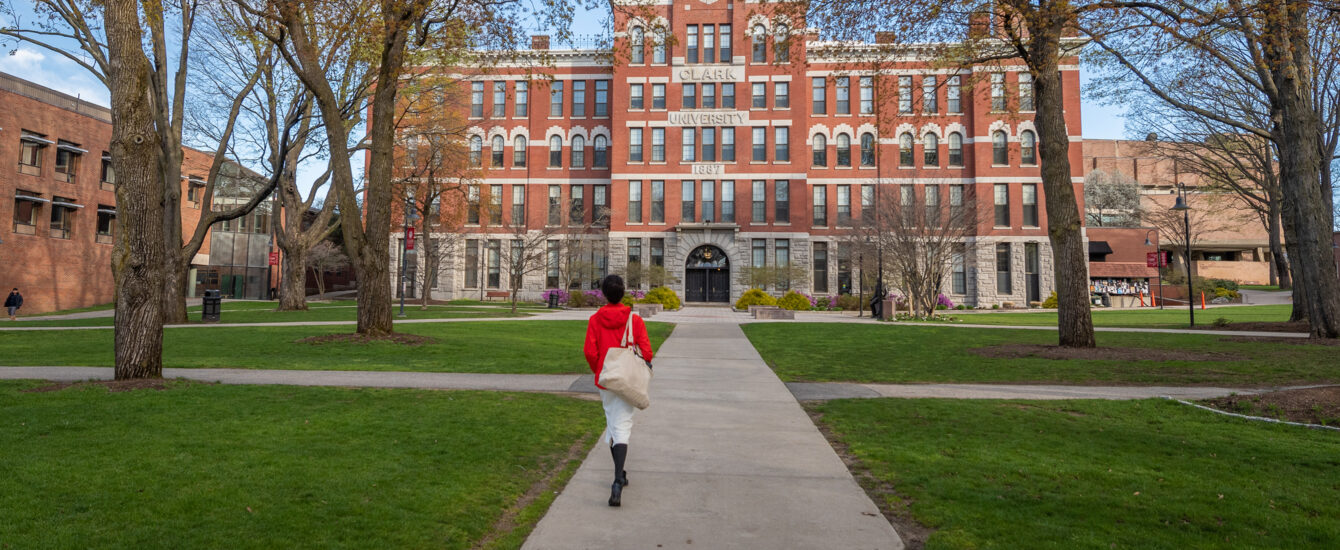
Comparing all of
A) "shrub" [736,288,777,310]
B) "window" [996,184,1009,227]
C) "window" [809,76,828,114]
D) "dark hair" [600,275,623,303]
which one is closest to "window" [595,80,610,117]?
"window" [809,76,828,114]

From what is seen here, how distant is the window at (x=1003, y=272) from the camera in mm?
45781

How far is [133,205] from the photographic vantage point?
340 inches

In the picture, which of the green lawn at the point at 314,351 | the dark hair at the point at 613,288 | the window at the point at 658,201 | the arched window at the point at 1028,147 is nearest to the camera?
the dark hair at the point at 613,288

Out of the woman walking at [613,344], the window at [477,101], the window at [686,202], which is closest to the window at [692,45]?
the window at [686,202]

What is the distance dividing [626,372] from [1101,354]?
490 inches

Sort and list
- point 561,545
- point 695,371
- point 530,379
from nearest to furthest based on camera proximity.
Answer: point 561,545 → point 530,379 → point 695,371

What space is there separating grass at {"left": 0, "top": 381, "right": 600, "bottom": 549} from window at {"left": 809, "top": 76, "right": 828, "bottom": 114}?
139 feet

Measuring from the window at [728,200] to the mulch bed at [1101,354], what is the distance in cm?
3043

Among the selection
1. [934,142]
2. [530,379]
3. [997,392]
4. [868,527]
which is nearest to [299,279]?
[530,379]

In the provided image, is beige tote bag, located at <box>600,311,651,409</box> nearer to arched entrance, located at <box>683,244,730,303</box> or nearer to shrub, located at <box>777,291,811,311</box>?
shrub, located at <box>777,291,811,311</box>

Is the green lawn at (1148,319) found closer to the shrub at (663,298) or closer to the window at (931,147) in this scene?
the shrub at (663,298)

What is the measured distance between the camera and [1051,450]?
6.00 m

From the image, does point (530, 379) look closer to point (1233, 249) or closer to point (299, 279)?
point (299, 279)

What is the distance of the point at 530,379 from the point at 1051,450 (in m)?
7.16
